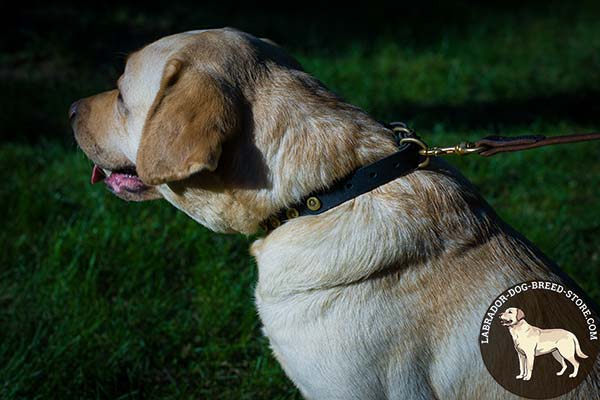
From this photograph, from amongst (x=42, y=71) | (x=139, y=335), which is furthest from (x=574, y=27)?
(x=139, y=335)

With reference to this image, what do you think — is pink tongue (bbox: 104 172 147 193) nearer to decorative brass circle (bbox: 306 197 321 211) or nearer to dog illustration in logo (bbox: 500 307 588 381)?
decorative brass circle (bbox: 306 197 321 211)

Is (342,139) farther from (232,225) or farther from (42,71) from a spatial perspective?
(42,71)

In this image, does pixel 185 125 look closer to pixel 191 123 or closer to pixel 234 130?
pixel 191 123

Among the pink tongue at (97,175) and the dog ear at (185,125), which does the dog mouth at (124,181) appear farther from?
the dog ear at (185,125)

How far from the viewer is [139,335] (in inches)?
155

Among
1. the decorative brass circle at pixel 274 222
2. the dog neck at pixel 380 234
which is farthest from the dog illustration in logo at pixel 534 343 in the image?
the decorative brass circle at pixel 274 222

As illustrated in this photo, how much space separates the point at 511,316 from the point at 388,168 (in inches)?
26.6

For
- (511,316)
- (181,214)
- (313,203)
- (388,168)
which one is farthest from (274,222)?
(181,214)

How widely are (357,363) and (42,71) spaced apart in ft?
19.3

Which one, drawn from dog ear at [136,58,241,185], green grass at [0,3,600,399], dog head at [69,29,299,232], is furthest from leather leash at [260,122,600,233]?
green grass at [0,3,600,399]

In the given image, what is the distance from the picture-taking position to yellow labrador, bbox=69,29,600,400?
2.65 m

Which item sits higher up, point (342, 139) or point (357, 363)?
point (342, 139)

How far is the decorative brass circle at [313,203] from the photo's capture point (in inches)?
108

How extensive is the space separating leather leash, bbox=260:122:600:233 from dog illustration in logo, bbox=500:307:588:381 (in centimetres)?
62
